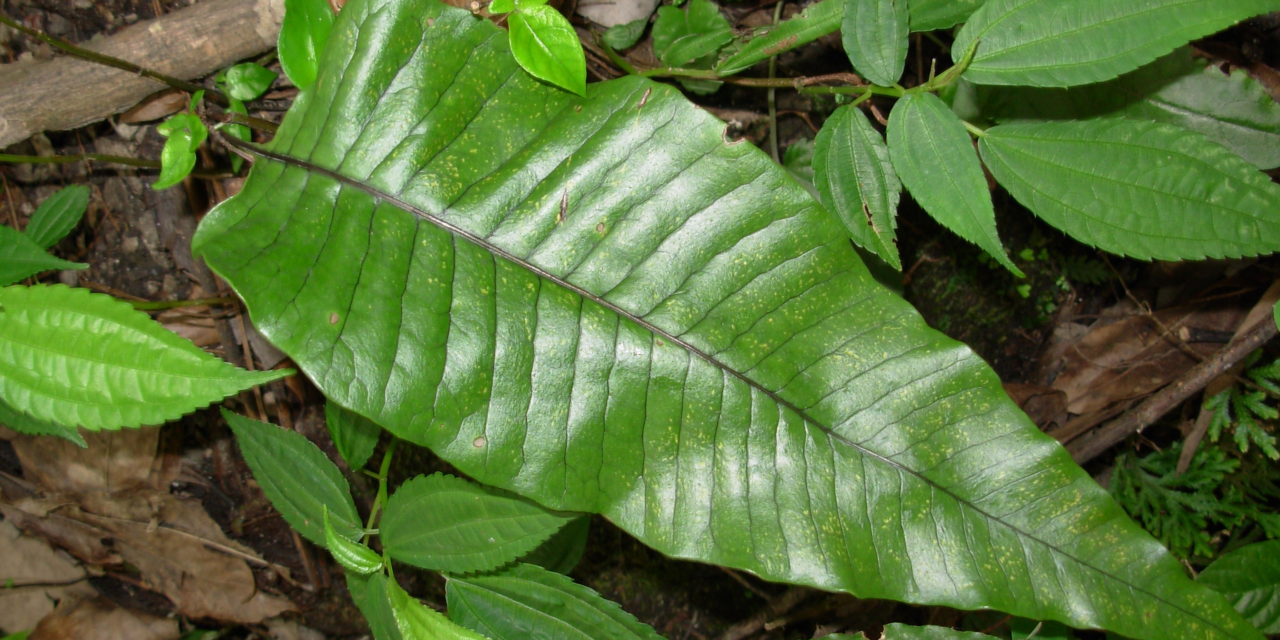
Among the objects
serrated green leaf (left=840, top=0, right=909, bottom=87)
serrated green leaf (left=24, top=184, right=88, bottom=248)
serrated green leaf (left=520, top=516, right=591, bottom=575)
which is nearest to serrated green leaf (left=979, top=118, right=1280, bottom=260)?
serrated green leaf (left=840, top=0, right=909, bottom=87)

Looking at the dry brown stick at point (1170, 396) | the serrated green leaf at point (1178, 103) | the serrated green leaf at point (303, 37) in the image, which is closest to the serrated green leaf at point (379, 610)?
the serrated green leaf at point (303, 37)

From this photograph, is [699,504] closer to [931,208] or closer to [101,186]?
[931,208]

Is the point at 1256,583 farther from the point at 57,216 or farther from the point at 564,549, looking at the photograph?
the point at 57,216

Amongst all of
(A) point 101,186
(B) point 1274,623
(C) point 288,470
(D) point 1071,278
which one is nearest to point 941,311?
(D) point 1071,278

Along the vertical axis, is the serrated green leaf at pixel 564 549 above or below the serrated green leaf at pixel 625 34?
below

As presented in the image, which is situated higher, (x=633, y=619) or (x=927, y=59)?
(x=927, y=59)

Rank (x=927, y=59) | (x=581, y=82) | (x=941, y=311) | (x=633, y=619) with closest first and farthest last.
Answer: (x=581, y=82) → (x=633, y=619) → (x=927, y=59) → (x=941, y=311)

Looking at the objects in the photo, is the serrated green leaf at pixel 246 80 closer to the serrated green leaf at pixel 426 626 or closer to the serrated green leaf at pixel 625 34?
the serrated green leaf at pixel 625 34
